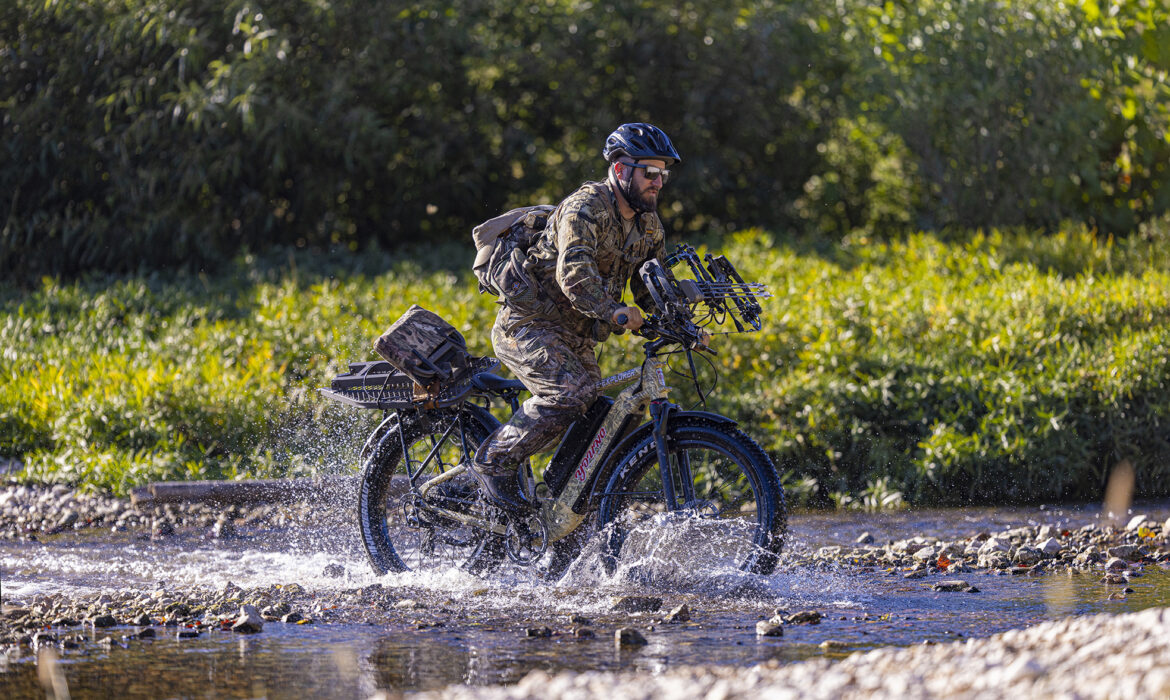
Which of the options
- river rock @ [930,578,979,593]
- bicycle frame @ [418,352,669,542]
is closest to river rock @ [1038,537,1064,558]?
river rock @ [930,578,979,593]

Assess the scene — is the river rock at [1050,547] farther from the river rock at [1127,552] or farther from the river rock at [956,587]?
the river rock at [956,587]

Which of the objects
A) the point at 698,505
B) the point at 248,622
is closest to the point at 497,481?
the point at 698,505

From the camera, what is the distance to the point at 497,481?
236 inches

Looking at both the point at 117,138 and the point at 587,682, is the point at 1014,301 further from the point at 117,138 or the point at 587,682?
the point at 117,138

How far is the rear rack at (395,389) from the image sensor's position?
20.3 ft

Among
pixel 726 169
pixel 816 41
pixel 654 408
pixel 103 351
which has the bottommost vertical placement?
pixel 654 408

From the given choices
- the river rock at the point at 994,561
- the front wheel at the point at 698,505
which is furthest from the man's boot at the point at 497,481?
the river rock at the point at 994,561

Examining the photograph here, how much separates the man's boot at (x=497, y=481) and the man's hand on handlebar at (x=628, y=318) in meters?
0.95

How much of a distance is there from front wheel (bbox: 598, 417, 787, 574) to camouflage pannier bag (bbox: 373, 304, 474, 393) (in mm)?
910

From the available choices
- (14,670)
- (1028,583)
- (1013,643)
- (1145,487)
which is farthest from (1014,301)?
(14,670)

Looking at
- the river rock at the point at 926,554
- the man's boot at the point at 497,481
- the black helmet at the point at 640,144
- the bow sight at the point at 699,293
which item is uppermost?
the black helmet at the point at 640,144

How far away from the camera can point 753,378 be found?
30.0 ft

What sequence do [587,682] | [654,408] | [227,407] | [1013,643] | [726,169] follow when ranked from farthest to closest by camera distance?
[726,169] → [227,407] → [654,408] → [1013,643] → [587,682]

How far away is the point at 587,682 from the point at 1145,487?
17.9ft
